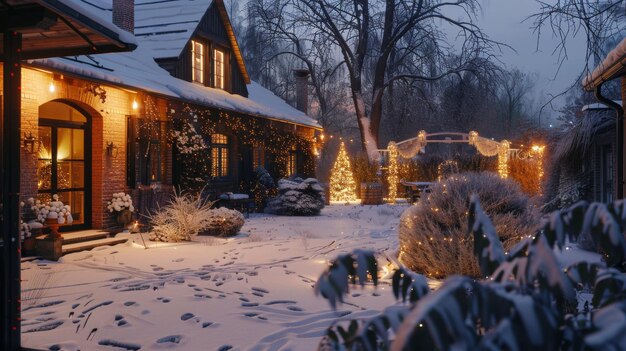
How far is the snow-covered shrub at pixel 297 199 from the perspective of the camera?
1725cm

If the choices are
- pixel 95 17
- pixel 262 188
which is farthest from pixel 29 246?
pixel 262 188

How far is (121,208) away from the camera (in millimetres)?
11898

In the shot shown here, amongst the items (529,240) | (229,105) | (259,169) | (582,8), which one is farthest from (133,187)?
(529,240)

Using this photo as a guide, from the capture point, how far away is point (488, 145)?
70.8ft

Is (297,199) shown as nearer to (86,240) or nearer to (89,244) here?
(86,240)

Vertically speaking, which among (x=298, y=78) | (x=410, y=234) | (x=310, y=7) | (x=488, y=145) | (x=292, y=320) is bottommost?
(x=292, y=320)

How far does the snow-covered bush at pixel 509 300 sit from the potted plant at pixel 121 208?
10.8 meters

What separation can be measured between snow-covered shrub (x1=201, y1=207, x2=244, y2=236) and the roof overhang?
645cm

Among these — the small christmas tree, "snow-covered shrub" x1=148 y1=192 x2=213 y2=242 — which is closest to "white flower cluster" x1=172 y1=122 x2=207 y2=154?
"snow-covered shrub" x1=148 y1=192 x2=213 y2=242

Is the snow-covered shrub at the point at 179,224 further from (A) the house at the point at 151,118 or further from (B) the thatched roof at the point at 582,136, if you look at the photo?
(B) the thatched roof at the point at 582,136

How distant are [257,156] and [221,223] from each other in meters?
7.86

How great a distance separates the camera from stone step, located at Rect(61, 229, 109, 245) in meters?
10.0

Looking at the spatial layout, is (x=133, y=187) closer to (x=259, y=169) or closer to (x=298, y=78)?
(x=259, y=169)

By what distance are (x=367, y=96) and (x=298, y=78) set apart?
11661 mm
